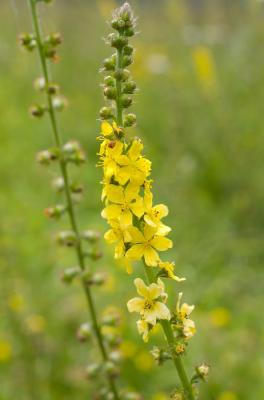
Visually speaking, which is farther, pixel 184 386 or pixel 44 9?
pixel 44 9

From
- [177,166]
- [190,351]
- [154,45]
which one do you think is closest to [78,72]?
[154,45]

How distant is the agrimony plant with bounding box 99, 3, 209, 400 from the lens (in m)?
1.93

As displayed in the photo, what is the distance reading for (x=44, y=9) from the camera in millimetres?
3336

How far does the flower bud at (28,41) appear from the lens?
10.0 feet

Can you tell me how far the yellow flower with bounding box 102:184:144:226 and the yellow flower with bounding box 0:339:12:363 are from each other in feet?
10.7

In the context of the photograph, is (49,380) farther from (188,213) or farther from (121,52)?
(121,52)

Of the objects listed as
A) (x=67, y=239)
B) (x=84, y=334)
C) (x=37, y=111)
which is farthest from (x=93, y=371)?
(x=37, y=111)

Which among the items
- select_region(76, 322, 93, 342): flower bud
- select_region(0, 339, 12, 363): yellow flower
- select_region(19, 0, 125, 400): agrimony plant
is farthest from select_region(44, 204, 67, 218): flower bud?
select_region(0, 339, 12, 363): yellow flower

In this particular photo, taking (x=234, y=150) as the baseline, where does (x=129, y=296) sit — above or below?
below

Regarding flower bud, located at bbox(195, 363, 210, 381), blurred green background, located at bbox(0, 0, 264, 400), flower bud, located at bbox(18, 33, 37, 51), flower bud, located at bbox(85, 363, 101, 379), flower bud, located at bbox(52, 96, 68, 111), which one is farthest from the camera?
blurred green background, located at bbox(0, 0, 264, 400)

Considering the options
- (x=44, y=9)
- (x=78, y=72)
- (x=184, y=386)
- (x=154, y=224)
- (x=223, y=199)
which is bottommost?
(x=184, y=386)

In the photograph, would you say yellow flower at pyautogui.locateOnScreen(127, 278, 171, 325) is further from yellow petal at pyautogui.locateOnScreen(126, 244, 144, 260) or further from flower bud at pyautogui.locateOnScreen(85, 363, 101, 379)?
flower bud at pyautogui.locateOnScreen(85, 363, 101, 379)

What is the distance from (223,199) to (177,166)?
140 cm

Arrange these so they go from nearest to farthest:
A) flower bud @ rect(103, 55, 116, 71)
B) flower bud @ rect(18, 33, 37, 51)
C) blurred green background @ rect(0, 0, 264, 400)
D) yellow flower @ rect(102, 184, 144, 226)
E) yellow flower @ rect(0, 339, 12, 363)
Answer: yellow flower @ rect(102, 184, 144, 226) < flower bud @ rect(103, 55, 116, 71) < flower bud @ rect(18, 33, 37, 51) < blurred green background @ rect(0, 0, 264, 400) < yellow flower @ rect(0, 339, 12, 363)
